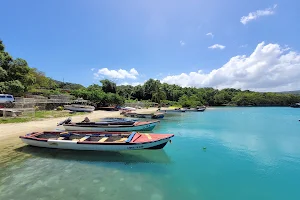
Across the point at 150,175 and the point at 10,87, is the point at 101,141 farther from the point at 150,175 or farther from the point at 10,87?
the point at 10,87

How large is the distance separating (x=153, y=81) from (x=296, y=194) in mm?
88594

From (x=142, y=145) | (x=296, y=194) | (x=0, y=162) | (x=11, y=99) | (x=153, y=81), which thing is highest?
(x=153, y=81)

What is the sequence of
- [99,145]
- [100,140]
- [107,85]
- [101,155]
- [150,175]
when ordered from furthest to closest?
[107,85], [100,140], [101,155], [99,145], [150,175]

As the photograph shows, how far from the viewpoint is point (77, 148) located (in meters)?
12.7

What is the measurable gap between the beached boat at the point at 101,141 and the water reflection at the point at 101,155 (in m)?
0.54

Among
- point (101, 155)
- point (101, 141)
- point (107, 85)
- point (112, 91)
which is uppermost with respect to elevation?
point (107, 85)

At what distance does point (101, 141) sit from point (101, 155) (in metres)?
0.98

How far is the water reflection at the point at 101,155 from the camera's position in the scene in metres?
12.4

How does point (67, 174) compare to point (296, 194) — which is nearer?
point (296, 194)

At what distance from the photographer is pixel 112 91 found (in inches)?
2724

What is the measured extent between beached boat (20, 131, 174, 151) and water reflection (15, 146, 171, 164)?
54cm

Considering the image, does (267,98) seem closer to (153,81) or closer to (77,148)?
(153,81)

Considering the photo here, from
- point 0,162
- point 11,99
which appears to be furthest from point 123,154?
point 11,99

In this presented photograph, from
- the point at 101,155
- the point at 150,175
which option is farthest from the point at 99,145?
the point at 150,175
